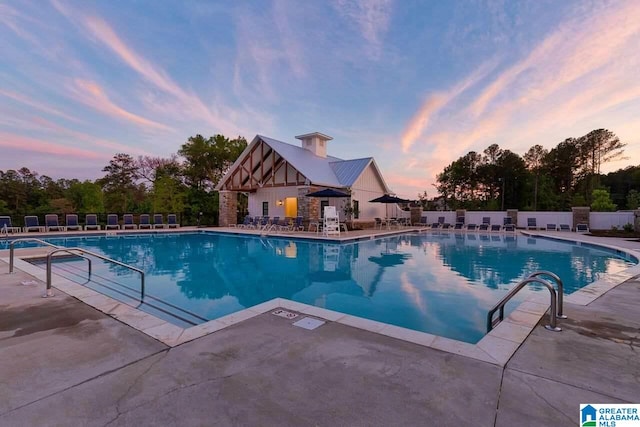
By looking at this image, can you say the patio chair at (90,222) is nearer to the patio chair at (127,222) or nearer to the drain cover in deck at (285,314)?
the patio chair at (127,222)

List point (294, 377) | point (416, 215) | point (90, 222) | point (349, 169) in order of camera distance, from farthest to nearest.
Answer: point (416, 215)
point (349, 169)
point (90, 222)
point (294, 377)

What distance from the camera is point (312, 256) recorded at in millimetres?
10820

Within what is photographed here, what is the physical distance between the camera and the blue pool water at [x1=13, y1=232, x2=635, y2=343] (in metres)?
5.13

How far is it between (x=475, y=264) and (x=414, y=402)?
27.8ft

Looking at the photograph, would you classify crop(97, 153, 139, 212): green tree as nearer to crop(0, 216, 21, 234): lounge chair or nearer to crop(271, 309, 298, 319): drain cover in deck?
crop(0, 216, 21, 234): lounge chair

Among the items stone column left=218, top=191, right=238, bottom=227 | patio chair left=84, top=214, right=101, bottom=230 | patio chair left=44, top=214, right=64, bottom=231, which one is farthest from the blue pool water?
stone column left=218, top=191, right=238, bottom=227

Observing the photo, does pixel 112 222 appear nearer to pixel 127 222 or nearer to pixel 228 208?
pixel 127 222

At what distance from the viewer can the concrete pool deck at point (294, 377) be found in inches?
77.8

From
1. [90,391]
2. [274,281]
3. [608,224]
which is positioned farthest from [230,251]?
[608,224]

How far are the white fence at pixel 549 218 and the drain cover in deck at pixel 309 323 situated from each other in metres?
22.5

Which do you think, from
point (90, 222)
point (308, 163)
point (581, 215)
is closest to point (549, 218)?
point (581, 215)

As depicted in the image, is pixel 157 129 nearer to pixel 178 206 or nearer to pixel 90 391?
pixel 178 206

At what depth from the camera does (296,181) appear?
62.6 feet

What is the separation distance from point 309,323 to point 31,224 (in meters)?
20.4
